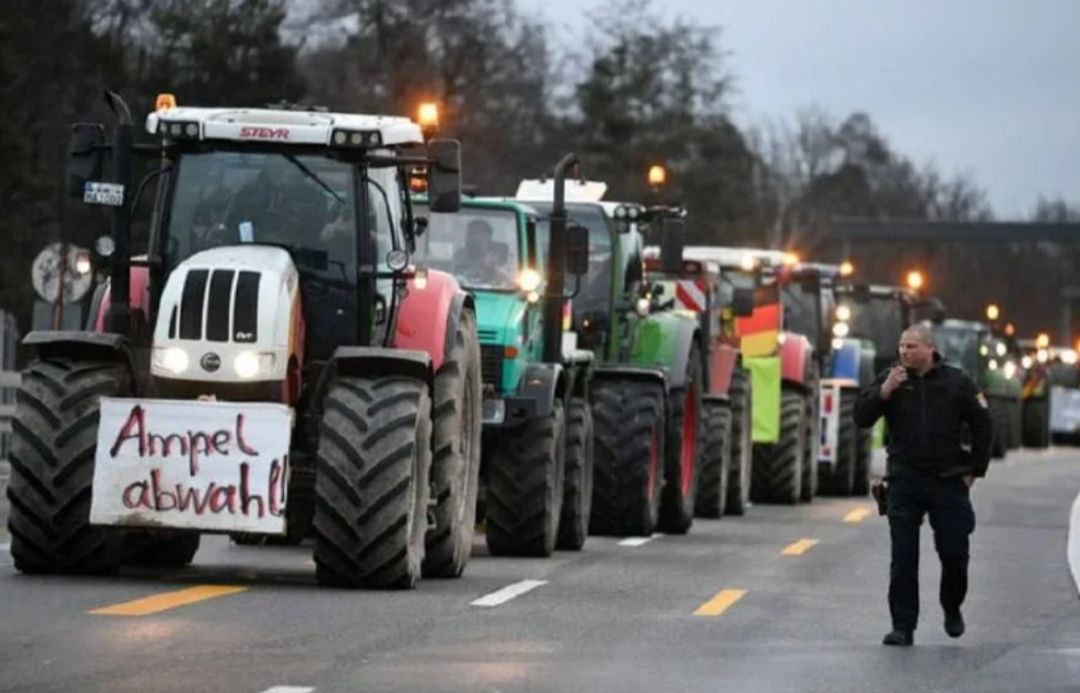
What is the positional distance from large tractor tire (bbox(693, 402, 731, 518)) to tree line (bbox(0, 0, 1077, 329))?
313 inches

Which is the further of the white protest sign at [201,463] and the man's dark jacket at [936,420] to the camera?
the white protest sign at [201,463]

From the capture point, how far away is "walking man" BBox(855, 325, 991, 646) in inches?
656

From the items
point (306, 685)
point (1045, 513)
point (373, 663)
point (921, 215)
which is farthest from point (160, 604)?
point (921, 215)

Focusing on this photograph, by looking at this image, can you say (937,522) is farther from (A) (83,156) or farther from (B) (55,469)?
(A) (83,156)

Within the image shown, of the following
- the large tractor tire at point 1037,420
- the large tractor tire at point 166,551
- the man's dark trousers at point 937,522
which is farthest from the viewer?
the large tractor tire at point 1037,420

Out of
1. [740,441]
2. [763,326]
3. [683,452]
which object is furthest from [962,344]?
[683,452]

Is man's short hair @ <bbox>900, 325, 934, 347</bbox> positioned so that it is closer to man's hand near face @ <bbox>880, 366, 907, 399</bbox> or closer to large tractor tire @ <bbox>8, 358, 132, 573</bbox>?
man's hand near face @ <bbox>880, 366, 907, 399</bbox>

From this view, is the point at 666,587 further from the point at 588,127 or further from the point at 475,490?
the point at 588,127

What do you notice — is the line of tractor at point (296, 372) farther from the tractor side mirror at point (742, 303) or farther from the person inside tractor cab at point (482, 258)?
the tractor side mirror at point (742, 303)

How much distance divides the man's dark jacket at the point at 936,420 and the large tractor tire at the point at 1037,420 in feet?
213

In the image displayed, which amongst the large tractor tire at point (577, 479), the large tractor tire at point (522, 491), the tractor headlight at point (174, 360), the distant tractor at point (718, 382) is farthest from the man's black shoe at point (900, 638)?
the distant tractor at point (718, 382)

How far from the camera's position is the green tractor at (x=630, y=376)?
26.5 m

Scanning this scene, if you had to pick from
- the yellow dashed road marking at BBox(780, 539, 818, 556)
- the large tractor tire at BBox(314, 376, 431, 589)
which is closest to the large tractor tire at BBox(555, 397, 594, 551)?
the yellow dashed road marking at BBox(780, 539, 818, 556)

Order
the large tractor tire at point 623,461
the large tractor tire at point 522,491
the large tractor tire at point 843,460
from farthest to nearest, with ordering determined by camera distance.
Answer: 1. the large tractor tire at point 843,460
2. the large tractor tire at point 623,461
3. the large tractor tire at point 522,491
